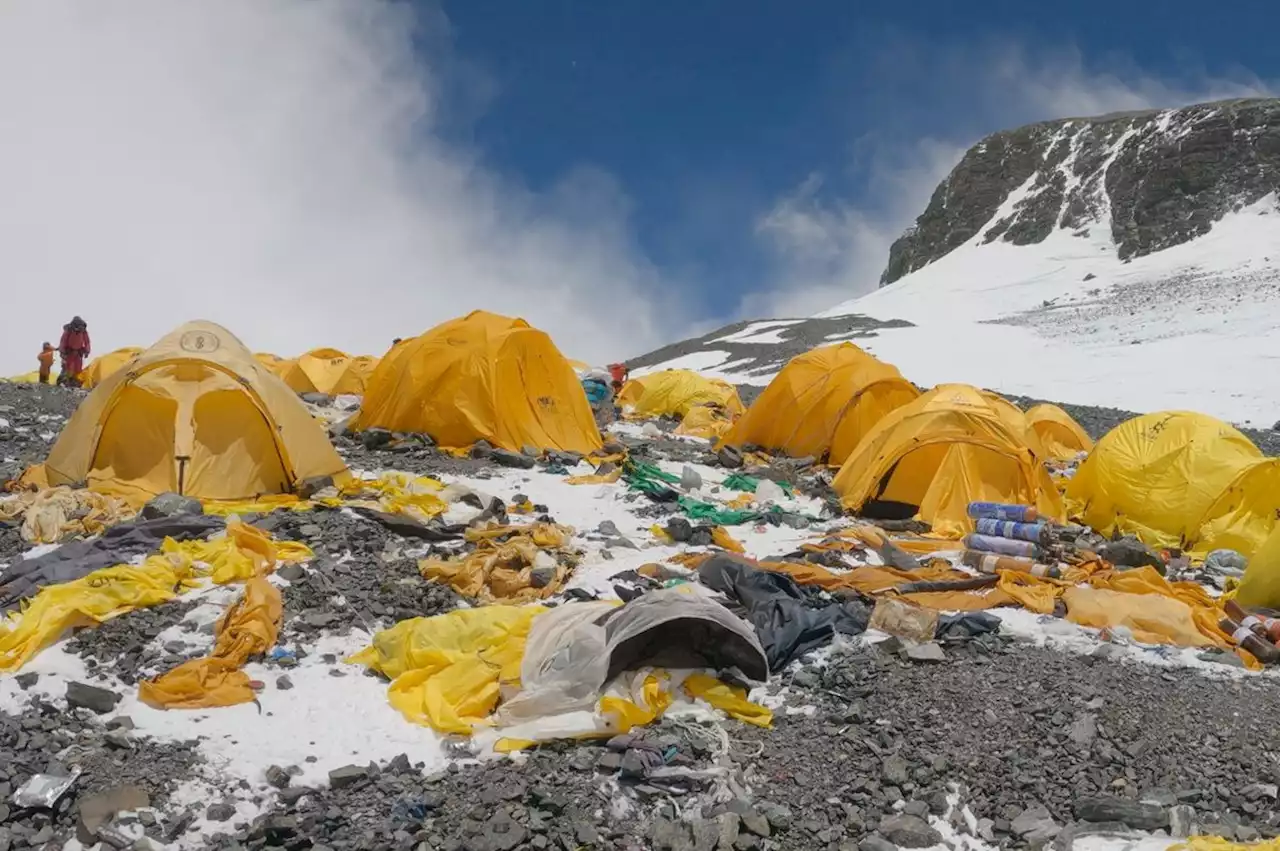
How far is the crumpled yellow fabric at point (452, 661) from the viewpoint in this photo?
5.54m

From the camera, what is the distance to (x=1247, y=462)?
1065 centimetres

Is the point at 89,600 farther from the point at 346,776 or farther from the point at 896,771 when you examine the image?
the point at 896,771

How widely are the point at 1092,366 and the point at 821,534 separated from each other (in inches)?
1272

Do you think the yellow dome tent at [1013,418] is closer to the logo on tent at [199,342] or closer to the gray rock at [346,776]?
the logo on tent at [199,342]

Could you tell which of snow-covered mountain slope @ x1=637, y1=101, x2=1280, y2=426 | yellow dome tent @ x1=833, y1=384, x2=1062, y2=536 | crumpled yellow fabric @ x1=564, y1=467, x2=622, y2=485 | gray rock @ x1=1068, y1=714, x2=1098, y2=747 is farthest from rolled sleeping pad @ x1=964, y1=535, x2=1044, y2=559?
snow-covered mountain slope @ x1=637, y1=101, x2=1280, y2=426

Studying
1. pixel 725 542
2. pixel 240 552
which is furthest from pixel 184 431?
pixel 725 542

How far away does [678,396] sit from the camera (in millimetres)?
23750

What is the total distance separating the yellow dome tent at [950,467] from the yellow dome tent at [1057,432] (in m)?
7.93

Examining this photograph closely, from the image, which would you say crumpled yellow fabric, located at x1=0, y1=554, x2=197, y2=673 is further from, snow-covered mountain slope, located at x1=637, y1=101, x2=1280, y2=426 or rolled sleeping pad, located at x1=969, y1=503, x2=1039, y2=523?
snow-covered mountain slope, located at x1=637, y1=101, x2=1280, y2=426

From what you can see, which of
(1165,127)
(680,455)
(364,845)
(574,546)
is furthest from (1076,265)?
(364,845)

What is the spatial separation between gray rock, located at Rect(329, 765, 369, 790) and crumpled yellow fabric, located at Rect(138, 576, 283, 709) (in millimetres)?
1103

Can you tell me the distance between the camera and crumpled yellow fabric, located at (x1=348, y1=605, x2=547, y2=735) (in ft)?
18.2

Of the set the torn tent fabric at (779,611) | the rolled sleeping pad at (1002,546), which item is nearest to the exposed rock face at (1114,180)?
the rolled sleeping pad at (1002,546)

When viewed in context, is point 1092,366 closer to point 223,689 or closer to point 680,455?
point 680,455
